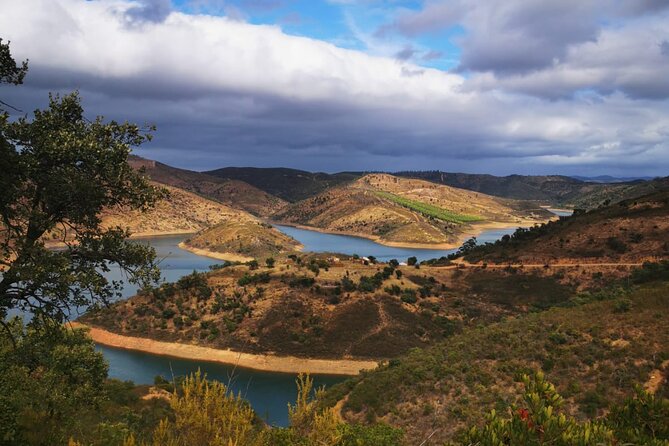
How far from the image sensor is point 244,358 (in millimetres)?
75125

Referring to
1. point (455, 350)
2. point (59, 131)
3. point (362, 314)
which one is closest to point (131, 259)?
point (59, 131)

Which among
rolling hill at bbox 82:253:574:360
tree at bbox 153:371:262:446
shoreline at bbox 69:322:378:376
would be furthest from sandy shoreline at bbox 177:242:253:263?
tree at bbox 153:371:262:446

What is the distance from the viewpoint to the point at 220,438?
32.7 feet

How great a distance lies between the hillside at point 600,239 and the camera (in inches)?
3588

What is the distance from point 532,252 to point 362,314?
4532 cm

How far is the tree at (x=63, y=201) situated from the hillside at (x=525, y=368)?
28.7 metres

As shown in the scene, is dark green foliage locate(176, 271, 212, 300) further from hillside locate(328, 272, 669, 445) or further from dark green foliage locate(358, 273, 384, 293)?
hillside locate(328, 272, 669, 445)

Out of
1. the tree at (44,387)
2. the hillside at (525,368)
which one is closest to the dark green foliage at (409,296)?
the hillside at (525,368)

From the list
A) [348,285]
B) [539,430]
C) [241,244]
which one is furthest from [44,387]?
[241,244]

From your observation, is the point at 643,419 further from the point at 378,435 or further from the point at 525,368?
the point at 525,368

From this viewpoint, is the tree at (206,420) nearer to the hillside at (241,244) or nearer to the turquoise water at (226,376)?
the turquoise water at (226,376)

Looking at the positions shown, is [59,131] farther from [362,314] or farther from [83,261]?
[362,314]

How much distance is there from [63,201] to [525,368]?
105 feet

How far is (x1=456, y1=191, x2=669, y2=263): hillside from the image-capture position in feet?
299
